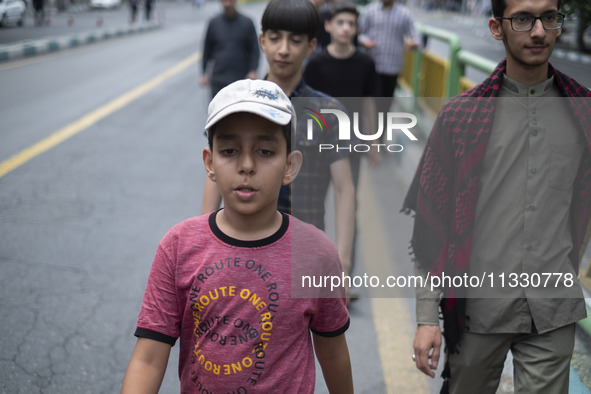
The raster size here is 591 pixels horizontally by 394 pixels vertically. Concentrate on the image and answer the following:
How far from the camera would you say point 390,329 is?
4043 millimetres

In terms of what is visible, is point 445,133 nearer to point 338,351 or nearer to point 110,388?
point 338,351

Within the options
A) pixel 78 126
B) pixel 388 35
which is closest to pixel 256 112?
pixel 388 35

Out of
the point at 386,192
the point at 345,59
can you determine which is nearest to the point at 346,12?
the point at 345,59

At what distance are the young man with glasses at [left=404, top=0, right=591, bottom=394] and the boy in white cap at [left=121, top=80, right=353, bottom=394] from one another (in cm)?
52

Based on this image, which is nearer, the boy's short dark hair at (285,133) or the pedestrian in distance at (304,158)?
the boy's short dark hair at (285,133)

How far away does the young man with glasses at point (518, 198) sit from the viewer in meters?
2.01

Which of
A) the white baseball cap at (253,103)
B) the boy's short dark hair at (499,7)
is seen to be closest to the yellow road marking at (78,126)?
the white baseball cap at (253,103)

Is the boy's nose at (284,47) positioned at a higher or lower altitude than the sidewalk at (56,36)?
higher

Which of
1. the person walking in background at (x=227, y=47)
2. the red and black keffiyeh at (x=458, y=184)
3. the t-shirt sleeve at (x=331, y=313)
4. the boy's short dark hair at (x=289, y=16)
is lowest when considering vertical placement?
the person walking in background at (x=227, y=47)

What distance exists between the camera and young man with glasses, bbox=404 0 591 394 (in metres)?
2.01

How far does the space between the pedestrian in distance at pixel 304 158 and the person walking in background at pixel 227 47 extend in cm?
470

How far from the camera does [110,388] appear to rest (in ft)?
10.9

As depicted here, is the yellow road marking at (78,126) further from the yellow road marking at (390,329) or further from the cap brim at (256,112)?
the cap brim at (256,112)

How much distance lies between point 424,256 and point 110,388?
6.09 ft
